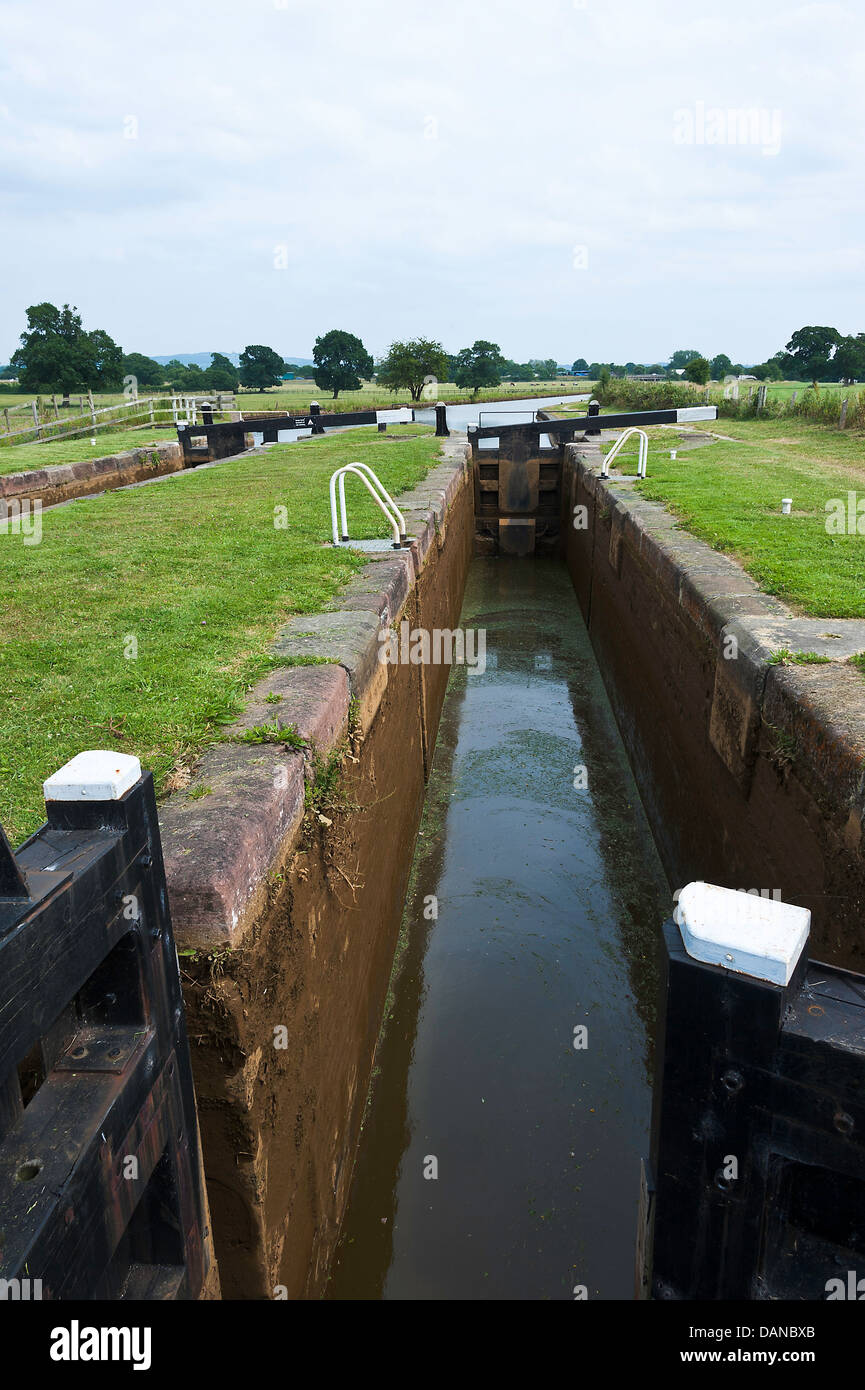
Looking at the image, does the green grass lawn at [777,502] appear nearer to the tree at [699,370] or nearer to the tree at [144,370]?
the tree at [699,370]

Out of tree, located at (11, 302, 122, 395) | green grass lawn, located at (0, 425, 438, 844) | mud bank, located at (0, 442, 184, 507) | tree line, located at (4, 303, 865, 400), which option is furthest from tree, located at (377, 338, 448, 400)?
green grass lawn, located at (0, 425, 438, 844)

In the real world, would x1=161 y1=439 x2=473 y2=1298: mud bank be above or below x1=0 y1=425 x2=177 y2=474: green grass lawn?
below

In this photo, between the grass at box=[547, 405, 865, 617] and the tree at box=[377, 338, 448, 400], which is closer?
the grass at box=[547, 405, 865, 617]

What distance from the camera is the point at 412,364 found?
5397 cm

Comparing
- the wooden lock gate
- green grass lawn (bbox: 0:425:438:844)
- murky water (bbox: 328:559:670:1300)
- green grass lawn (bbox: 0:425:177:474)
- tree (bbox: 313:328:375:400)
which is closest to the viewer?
the wooden lock gate

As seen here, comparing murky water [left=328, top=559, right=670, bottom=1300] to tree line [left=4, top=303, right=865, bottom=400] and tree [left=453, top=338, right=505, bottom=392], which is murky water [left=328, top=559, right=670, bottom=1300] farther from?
tree [left=453, top=338, right=505, bottom=392]

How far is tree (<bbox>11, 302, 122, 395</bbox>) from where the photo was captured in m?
46.8

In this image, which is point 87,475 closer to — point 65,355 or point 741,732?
point 741,732

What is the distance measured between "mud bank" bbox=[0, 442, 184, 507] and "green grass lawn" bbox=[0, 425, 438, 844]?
9.55ft

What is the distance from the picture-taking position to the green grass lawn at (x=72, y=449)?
44.9ft

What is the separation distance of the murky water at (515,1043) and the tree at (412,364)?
50721 millimetres

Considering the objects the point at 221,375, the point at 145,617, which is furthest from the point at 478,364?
the point at 145,617

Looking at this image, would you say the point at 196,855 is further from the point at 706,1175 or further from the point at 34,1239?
the point at 706,1175

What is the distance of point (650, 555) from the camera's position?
6.89 meters
